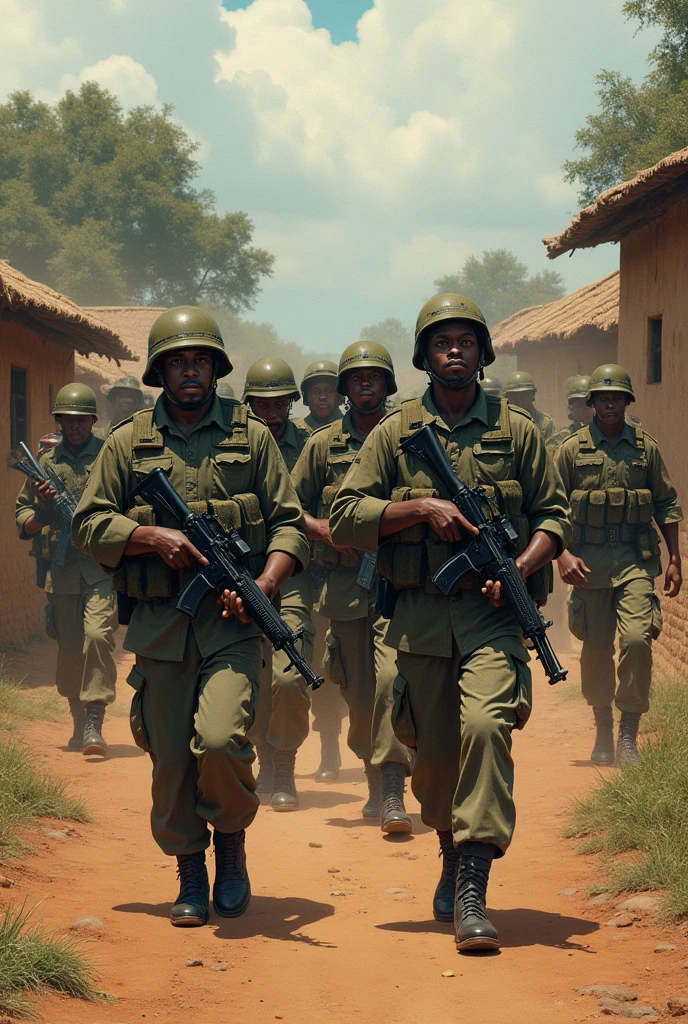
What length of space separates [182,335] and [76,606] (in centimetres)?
481

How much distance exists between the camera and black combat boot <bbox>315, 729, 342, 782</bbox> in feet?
28.9

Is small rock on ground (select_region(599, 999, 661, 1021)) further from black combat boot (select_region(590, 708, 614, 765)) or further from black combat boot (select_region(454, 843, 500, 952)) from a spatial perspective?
black combat boot (select_region(590, 708, 614, 765))

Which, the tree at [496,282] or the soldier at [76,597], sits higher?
Result: the tree at [496,282]

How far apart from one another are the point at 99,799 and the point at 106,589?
198cm

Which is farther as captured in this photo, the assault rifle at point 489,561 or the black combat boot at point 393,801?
the black combat boot at point 393,801

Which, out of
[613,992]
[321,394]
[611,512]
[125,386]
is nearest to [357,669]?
[611,512]

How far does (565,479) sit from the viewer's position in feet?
28.3

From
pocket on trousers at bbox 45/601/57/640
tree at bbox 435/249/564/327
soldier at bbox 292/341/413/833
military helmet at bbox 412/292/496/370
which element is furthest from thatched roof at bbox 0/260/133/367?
tree at bbox 435/249/564/327

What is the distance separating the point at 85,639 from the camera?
949 centimetres

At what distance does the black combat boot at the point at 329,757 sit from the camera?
346 inches

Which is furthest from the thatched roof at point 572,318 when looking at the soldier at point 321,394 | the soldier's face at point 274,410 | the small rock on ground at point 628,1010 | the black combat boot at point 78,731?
the small rock on ground at point 628,1010

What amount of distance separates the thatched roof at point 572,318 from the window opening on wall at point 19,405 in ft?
27.1

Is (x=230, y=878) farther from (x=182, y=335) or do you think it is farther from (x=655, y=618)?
(x=655, y=618)

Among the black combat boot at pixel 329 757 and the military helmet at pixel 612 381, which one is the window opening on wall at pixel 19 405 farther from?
the military helmet at pixel 612 381
